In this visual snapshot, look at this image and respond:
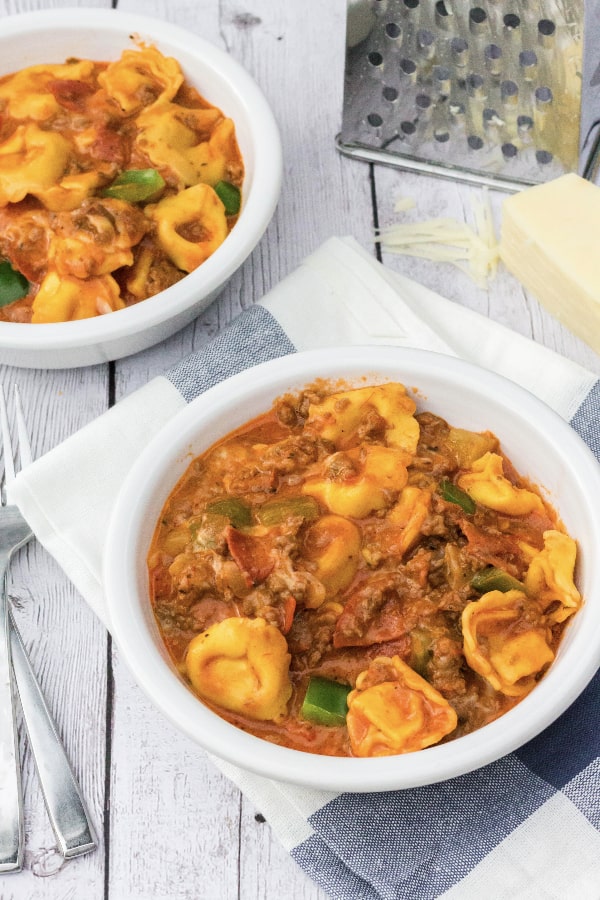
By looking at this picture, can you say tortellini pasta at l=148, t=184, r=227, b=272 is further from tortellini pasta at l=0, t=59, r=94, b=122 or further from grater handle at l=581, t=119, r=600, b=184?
grater handle at l=581, t=119, r=600, b=184

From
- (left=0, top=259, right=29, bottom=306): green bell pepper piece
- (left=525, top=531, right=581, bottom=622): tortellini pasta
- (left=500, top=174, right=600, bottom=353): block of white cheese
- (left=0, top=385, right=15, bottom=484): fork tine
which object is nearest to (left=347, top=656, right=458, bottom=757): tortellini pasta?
(left=525, top=531, right=581, bottom=622): tortellini pasta

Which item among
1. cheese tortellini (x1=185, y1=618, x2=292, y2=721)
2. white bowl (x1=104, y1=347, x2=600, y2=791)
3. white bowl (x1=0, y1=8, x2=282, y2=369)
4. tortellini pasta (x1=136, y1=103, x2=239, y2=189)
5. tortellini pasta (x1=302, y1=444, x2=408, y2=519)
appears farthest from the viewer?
tortellini pasta (x1=136, y1=103, x2=239, y2=189)

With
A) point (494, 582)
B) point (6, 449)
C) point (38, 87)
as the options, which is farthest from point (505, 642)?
point (38, 87)

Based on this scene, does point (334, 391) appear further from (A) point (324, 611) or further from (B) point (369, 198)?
(B) point (369, 198)

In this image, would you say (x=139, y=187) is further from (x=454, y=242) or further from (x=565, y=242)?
(x=565, y=242)

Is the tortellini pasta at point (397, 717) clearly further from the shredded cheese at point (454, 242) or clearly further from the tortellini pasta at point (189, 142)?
the tortellini pasta at point (189, 142)

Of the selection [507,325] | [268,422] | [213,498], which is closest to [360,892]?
[213,498]
